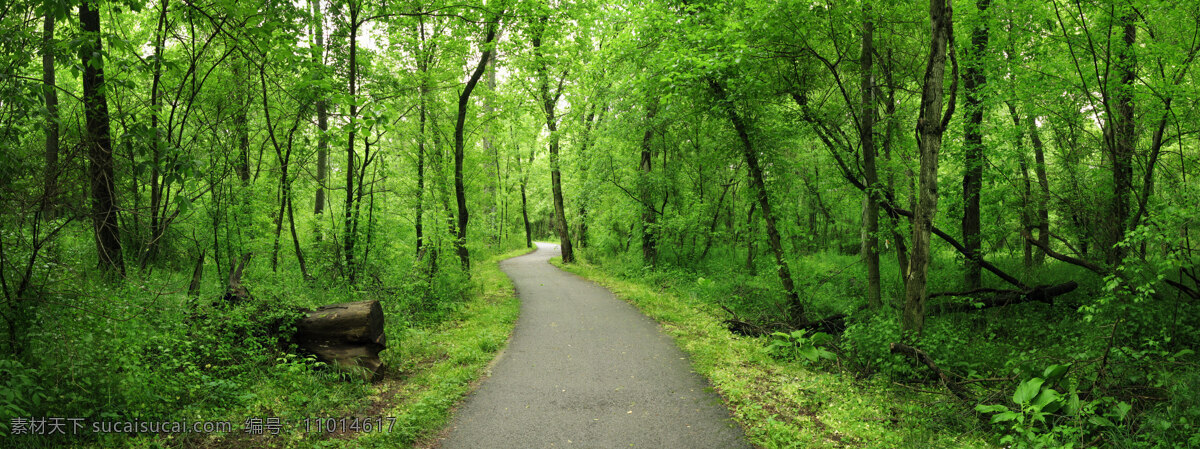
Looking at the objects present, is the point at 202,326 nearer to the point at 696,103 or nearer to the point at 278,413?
the point at 278,413

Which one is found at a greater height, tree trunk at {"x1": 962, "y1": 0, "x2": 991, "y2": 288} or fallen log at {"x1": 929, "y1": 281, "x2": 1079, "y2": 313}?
tree trunk at {"x1": 962, "y1": 0, "x2": 991, "y2": 288}

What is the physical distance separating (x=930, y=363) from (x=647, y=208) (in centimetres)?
1107

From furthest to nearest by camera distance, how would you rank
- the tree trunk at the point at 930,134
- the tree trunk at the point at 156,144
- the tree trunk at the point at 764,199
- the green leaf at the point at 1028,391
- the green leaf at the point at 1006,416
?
1. the tree trunk at the point at 764,199
2. the tree trunk at the point at 930,134
3. the green leaf at the point at 1028,391
4. the green leaf at the point at 1006,416
5. the tree trunk at the point at 156,144

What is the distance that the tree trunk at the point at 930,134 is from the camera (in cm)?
621

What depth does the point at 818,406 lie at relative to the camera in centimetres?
532

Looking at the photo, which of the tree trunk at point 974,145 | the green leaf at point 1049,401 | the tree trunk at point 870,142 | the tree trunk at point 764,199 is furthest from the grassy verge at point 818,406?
the tree trunk at point 974,145

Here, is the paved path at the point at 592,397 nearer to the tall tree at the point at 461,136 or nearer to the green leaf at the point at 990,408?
the green leaf at the point at 990,408

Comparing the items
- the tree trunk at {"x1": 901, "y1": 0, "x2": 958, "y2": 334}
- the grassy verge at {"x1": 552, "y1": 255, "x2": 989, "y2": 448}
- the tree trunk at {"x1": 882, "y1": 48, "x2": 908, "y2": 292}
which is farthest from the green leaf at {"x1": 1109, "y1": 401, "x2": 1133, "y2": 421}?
the tree trunk at {"x1": 882, "y1": 48, "x2": 908, "y2": 292}

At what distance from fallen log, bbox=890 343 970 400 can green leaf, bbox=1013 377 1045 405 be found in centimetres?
73

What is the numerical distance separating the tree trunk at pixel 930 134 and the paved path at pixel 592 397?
3.28m

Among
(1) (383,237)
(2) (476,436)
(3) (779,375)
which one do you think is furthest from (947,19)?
(1) (383,237)

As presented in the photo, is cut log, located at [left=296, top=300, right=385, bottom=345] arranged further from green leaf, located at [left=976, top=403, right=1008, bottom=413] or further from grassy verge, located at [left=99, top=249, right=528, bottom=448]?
green leaf, located at [left=976, top=403, right=1008, bottom=413]

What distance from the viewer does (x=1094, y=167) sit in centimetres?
817

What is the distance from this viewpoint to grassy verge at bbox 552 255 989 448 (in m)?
4.55
